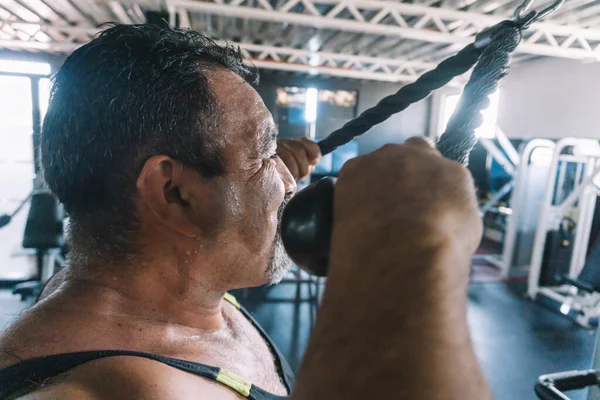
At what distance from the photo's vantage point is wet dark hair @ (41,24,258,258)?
0.72 metres

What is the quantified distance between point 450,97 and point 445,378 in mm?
8440

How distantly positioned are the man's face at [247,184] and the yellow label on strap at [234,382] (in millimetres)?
191

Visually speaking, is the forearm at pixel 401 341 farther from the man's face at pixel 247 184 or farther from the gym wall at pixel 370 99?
the gym wall at pixel 370 99

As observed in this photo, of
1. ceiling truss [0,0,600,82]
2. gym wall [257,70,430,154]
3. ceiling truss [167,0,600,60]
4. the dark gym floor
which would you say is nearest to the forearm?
the dark gym floor

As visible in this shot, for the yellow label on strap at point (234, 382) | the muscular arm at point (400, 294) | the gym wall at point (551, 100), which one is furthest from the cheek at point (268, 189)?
the gym wall at point (551, 100)

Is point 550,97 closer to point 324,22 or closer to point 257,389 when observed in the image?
point 324,22

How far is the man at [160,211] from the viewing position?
1.87 ft

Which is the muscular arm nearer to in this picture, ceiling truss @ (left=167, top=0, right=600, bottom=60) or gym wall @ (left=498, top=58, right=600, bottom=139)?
ceiling truss @ (left=167, top=0, right=600, bottom=60)

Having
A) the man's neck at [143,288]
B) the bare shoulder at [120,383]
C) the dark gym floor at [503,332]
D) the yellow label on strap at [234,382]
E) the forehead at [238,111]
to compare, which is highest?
the forehead at [238,111]

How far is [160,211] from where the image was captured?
2.43 feet

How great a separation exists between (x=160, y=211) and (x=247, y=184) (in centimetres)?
18

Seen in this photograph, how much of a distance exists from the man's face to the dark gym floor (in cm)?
202

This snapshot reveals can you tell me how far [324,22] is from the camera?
12.7 ft

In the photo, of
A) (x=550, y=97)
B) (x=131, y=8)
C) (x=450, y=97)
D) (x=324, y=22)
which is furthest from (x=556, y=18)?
(x=131, y=8)
